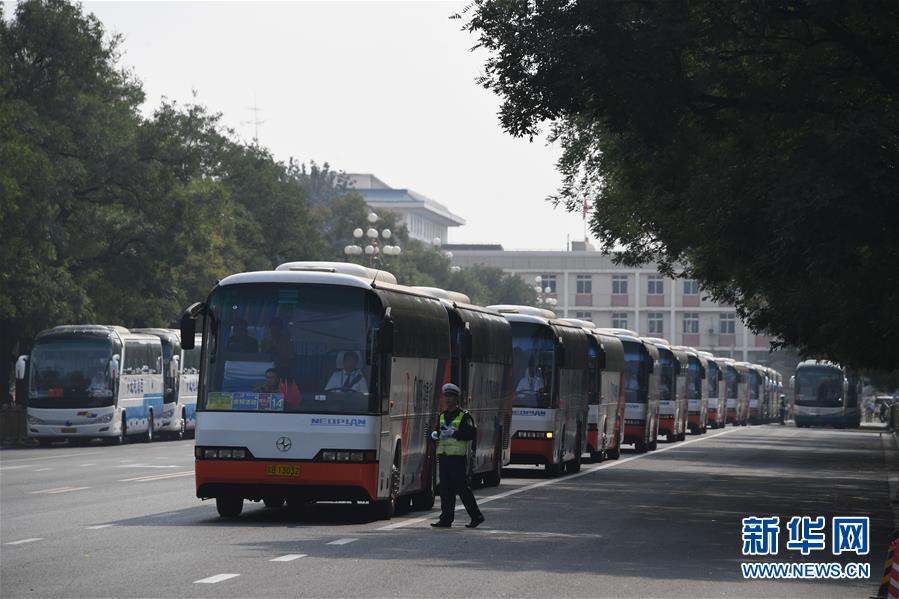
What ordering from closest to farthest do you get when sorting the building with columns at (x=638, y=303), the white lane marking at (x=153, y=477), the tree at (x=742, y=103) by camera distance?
the tree at (x=742, y=103), the white lane marking at (x=153, y=477), the building with columns at (x=638, y=303)

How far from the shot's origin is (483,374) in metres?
29.2

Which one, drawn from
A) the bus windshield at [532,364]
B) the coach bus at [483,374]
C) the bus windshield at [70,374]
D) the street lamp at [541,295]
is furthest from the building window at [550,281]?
the coach bus at [483,374]

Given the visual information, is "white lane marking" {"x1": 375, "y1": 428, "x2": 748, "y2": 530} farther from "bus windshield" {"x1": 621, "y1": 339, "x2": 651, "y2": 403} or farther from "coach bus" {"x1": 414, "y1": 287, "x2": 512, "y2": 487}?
"bus windshield" {"x1": 621, "y1": 339, "x2": 651, "y2": 403}

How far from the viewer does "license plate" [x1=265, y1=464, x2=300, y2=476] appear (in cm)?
2125


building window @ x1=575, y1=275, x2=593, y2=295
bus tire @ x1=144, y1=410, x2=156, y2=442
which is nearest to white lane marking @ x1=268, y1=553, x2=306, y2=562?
bus tire @ x1=144, y1=410, x2=156, y2=442

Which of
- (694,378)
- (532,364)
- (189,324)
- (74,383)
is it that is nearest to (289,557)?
(189,324)

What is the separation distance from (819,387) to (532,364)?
64.7 m

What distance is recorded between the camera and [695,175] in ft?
80.0

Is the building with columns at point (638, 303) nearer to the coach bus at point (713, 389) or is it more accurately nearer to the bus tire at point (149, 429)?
the coach bus at point (713, 389)

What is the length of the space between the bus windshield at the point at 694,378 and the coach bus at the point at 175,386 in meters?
21.9

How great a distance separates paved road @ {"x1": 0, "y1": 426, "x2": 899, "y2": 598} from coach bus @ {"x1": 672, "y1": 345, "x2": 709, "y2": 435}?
3841 cm

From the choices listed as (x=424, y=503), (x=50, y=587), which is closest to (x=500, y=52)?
(x=424, y=503)

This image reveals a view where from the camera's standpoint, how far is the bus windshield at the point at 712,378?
274ft

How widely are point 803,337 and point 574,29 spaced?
21.3m
